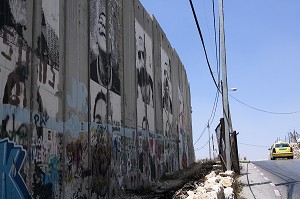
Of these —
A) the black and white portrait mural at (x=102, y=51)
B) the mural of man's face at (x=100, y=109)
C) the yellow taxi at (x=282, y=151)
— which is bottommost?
the yellow taxi at (x=282, y=151)

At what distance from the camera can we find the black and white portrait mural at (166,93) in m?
22.8

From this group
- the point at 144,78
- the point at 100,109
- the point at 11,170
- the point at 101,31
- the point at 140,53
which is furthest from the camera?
the point at 144,78

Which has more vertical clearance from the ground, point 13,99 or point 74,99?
point 74,99

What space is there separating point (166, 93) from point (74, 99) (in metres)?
14.7

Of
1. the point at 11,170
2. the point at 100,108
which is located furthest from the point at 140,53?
the point at 11,170

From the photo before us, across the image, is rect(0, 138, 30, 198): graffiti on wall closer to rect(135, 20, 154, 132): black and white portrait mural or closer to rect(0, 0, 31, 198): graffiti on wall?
rect(0, 0, 31, 198): graffiti on wall

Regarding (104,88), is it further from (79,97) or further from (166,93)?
(166,93)

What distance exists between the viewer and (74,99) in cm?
941

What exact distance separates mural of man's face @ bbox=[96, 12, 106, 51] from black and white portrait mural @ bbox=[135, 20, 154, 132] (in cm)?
431

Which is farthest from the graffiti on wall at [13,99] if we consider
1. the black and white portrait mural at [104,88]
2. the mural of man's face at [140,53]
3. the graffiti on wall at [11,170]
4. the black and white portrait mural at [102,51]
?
the mural of man's face at [140,53]

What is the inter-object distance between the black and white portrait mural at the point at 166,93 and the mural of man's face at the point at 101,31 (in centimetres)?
1084

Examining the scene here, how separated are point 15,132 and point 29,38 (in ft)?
6.37

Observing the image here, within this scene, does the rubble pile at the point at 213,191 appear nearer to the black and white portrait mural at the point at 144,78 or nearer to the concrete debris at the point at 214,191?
the concrete debris at the point at 214,191

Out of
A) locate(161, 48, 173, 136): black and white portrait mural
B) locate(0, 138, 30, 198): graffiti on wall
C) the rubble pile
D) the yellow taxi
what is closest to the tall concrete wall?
locate(0, 138, 30, 198): graffiti on wall
